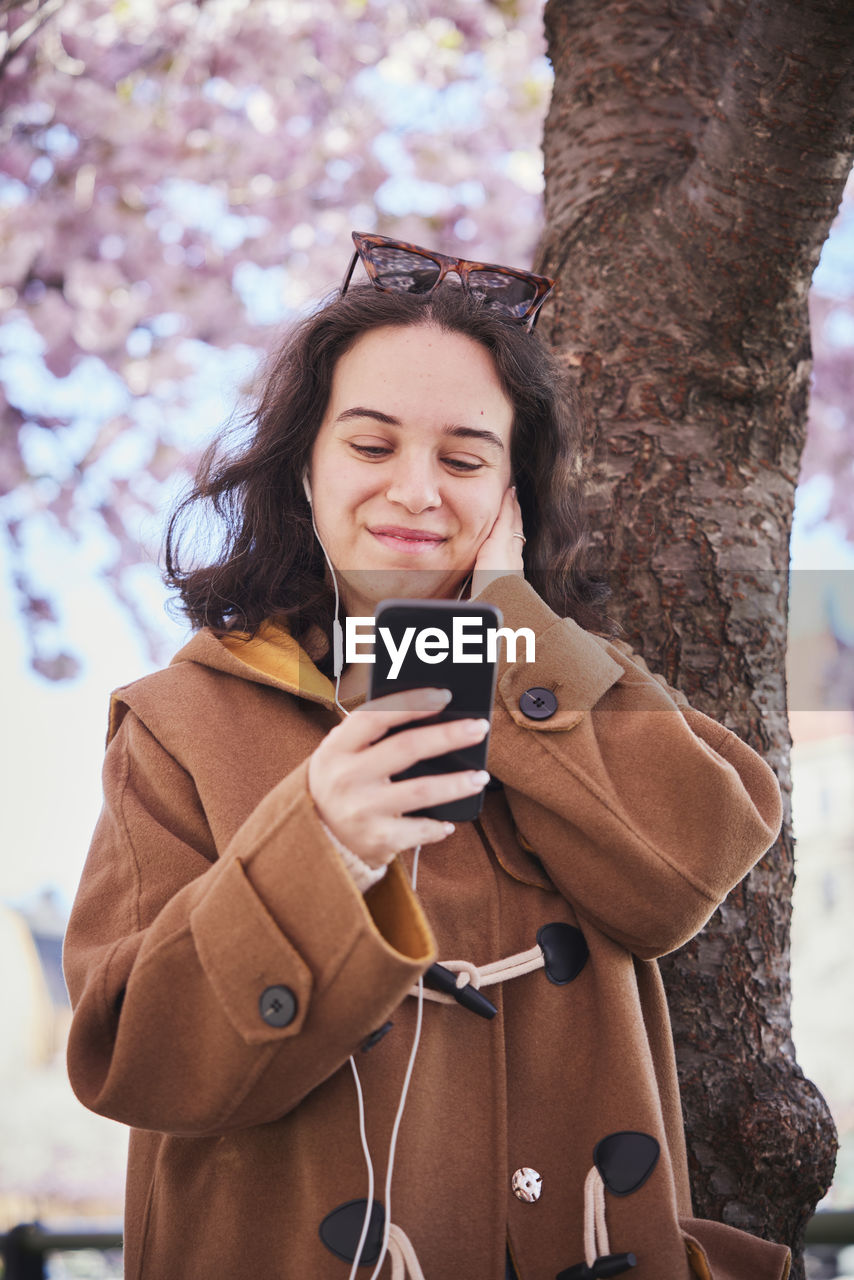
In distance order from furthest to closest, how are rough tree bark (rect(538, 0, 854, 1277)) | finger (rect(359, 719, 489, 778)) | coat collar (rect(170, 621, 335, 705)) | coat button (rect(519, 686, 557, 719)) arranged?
rough tree bark (rect(538, 0, 854, 1277)), coat collar (rect(170, 621, 335, 705)), coat button (rect(519, 686, 557, 719)), finger (rect(359, 719, 489, 778))

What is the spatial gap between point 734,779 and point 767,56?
3.94 ft

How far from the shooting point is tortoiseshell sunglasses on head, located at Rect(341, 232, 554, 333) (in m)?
1.82

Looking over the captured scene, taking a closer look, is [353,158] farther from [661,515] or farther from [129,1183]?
[129,1183]

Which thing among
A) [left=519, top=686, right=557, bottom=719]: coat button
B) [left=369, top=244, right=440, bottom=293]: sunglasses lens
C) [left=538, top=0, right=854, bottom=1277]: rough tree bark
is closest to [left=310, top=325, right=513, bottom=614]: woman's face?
[left=369, top=244, right=440, bottom=293]: sunglasses lens

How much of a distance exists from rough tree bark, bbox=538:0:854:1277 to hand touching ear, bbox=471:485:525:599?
0.29 m

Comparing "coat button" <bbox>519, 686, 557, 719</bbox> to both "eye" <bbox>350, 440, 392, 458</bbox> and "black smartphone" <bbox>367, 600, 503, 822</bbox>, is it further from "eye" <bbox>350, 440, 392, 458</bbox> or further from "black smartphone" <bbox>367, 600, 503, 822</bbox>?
"eye" <bbox>350, 440, 392, 458</bbox>

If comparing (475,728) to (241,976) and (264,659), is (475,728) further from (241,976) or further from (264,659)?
(264,659)

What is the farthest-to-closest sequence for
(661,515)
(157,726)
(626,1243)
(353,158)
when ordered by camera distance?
1. (353,158)
2. (661,515)
3. (157,726)
4. (626,1243)

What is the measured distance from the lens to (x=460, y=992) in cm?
141

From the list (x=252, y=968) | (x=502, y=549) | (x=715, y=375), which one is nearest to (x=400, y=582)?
(x=502, y=549)

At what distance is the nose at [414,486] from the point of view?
5.24ft

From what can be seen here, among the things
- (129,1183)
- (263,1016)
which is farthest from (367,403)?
(129,1183)

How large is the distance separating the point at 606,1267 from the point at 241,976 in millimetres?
653

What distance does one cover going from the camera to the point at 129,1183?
152cm
